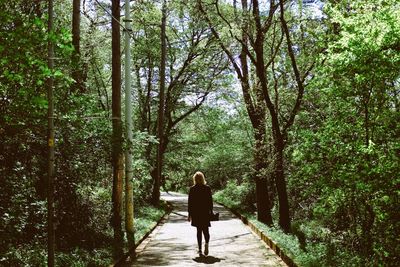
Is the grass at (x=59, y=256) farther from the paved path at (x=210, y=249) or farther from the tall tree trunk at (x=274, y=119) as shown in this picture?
the tall tree trunk at (x=274, y=119)

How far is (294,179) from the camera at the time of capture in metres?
11.8

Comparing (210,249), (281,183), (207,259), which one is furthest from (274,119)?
(207,259)

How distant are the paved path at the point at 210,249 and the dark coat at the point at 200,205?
85 cm

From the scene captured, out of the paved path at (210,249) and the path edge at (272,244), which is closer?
the path edge at (272,244)

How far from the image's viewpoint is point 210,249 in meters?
12.2

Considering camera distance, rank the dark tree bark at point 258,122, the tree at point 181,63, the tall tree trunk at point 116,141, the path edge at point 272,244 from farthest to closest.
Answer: the tree at point 181,63 → the dark tree bark at point 258,122 → the tall tree trunk at point 116,141 → the path edge at point 272,244

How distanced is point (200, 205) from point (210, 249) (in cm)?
195

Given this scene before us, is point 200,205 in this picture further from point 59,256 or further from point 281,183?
point 281,183

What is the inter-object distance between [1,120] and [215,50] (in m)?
22.6

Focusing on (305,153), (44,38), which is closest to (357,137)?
(305,153)

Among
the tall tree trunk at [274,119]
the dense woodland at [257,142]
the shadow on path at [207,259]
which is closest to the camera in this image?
the dense woodland at [257,142]

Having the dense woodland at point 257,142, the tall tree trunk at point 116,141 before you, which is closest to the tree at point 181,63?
the dense woodland at point 257,142

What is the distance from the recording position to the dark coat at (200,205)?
35.4 feet

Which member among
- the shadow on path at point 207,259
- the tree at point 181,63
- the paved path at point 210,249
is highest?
the tree at point 181,63
